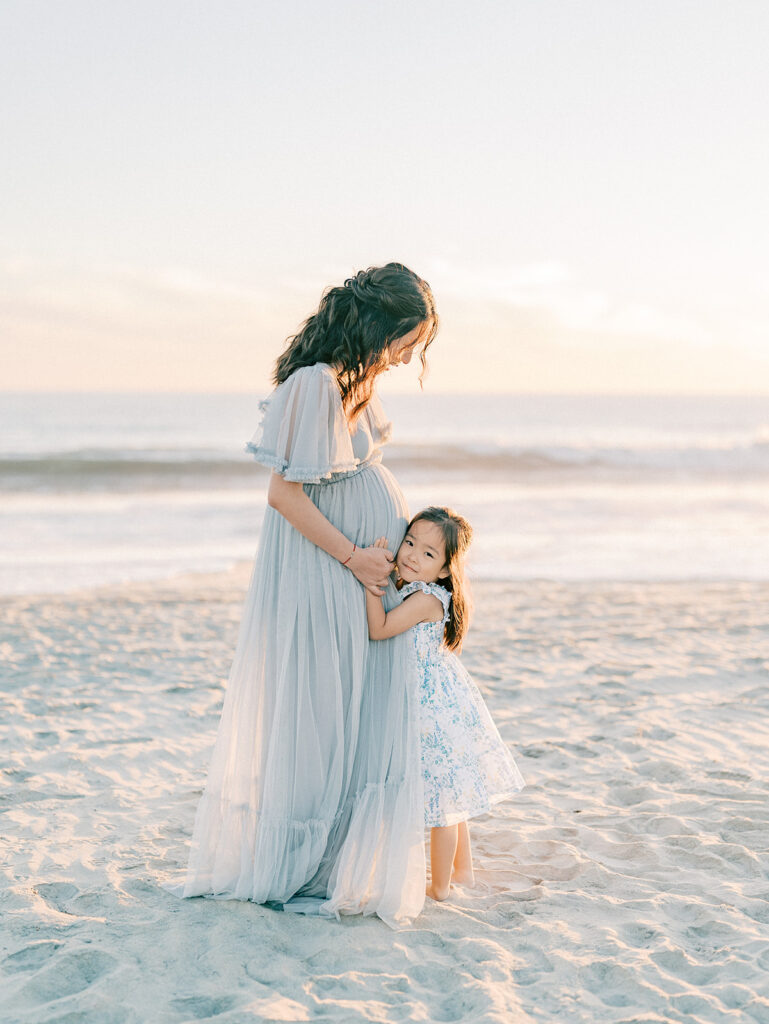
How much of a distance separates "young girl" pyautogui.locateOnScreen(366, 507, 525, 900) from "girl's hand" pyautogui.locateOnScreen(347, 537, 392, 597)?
0.05m

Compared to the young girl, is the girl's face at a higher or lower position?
higher

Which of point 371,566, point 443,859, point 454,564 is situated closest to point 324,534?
point 371,566

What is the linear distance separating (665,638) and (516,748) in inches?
106

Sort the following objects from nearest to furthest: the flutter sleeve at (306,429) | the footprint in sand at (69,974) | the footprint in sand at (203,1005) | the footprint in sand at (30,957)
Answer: the footprint in sand at (203,1005), the footprint in sand at (69,974), the footprint in sand at (30,957), the flutter sleeve at (306,429)

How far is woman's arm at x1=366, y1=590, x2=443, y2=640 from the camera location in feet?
10.0

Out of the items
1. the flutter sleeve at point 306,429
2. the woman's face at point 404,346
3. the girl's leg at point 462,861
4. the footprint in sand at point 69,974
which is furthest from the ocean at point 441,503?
the woman's face at point 404,346

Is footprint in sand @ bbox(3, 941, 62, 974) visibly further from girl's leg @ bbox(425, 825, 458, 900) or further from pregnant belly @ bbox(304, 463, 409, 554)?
pregnant belly @ bbox(304, 463, 409, 554)

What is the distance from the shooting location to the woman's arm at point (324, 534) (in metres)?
2.90

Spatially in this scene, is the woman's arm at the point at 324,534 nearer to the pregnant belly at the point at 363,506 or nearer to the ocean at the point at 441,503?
the pregnant belly at the point at 363,506

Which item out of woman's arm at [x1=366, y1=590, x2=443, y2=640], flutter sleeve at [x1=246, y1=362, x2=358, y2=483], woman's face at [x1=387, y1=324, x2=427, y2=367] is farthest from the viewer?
woman's arm at [x1=366, y1=590, x2=443, y2=640]

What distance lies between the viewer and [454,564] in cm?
315

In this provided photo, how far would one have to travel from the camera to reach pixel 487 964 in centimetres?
278

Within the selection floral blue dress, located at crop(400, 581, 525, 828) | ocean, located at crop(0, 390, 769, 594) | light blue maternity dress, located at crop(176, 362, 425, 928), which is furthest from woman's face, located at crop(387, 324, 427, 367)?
ocean, located at crop(0, 390, 769, 594)

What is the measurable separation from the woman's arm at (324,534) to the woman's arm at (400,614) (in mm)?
59
